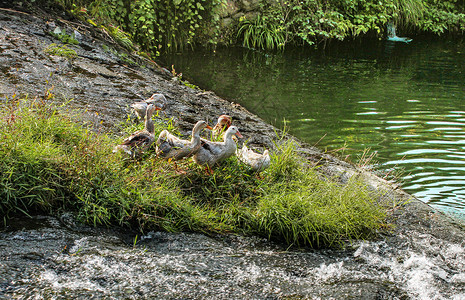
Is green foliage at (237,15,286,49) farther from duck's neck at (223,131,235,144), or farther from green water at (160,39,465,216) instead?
duck's neck at (223,131,235,144)

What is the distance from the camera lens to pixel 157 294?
145 inches

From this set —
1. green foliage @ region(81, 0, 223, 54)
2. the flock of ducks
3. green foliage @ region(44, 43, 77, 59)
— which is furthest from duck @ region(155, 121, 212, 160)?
green foliage @ region(81, 0, 223, 54)

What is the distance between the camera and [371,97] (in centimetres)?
1144

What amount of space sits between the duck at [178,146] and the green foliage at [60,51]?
478 centimetres

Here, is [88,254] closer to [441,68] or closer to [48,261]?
[48,261]

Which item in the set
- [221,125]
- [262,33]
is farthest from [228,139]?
[262,33]

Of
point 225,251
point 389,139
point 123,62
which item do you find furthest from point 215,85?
point 225,251

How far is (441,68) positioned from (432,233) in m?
10.7

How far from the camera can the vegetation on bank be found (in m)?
12.9

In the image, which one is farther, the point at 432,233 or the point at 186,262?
the point at 432,233

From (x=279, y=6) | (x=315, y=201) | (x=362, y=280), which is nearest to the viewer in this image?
(x=362, y=280)

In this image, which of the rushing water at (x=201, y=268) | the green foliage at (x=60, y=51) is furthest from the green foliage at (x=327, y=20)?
the rushing water at (x=201, y=268)

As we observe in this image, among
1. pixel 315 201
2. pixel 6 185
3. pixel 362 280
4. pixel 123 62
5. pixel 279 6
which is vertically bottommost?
pixel 362 280

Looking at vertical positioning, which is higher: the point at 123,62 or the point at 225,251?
the point at 123,62
